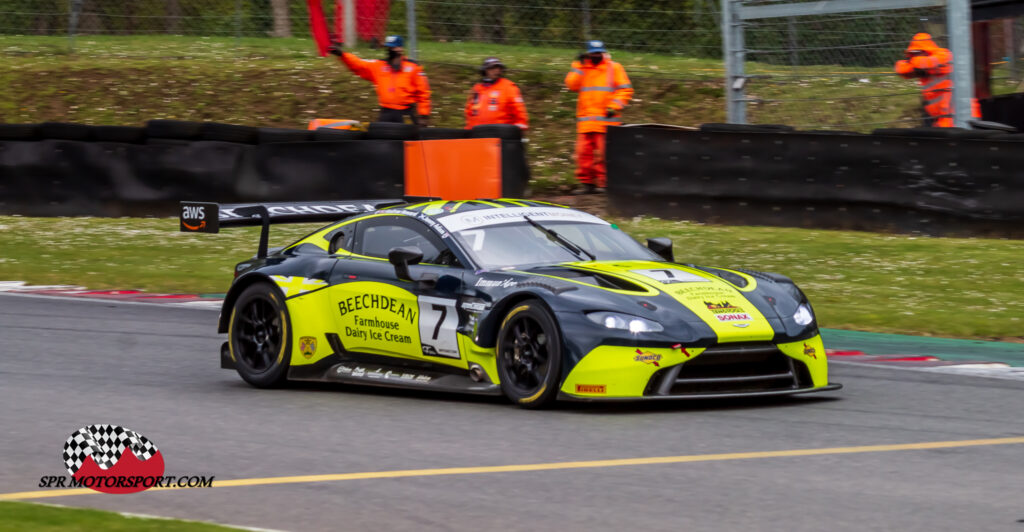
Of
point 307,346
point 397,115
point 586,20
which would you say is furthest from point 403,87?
point 307,346

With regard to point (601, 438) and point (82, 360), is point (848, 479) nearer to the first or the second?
point (601, 438)

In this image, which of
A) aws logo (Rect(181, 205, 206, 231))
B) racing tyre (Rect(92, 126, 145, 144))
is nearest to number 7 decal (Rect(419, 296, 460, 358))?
aws logo (Rect(181, 205, 206, 231))

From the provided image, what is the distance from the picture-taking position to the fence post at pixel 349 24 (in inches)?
977

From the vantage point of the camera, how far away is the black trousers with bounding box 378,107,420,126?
19.1 meters

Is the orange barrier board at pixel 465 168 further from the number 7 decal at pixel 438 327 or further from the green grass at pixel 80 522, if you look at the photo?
the green grass at pixel 80 522

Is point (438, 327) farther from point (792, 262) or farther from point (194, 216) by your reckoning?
point (792, 262)

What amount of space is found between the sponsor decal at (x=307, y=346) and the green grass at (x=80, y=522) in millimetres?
3619

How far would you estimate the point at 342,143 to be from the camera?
17.7 m

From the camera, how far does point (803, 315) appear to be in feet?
26.6

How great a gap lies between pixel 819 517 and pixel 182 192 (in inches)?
560

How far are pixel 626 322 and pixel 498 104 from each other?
1121cm

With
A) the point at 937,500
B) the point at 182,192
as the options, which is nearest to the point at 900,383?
the point at 937,500

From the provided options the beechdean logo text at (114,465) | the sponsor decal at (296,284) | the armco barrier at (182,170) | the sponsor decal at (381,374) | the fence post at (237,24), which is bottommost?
the beechdean logo text at (114,465)

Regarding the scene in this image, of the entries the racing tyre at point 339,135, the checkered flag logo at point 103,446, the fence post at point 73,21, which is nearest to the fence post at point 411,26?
the racing tyre at point 339,135
